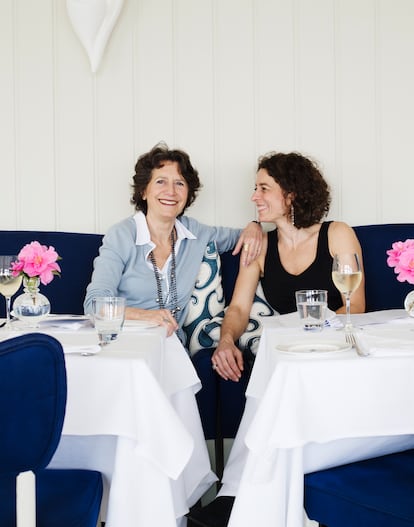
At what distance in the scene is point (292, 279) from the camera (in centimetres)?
227

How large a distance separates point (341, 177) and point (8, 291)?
1779mm

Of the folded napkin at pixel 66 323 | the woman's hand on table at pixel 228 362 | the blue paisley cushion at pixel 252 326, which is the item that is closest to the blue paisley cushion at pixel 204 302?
the blue paisley cushion at pixel 252 326

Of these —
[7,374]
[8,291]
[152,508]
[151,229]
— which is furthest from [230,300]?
[7,374]

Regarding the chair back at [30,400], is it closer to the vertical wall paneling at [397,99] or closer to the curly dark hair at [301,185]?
the curly dark hair at [301,185]

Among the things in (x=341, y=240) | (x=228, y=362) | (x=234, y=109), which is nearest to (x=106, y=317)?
(x=228, y=362)

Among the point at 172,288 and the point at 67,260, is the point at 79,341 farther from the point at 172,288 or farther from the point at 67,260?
the point at 67,260

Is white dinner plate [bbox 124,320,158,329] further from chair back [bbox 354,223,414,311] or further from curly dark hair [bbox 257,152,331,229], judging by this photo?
chair back [bbox 354,223,414,311]

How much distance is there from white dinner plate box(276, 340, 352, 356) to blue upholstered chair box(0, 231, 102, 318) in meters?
1.38

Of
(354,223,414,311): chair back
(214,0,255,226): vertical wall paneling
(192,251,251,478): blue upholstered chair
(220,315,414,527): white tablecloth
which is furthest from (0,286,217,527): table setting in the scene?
(214,0,255,226): vertical wall paneling

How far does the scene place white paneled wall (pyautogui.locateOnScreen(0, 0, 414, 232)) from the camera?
110 inches

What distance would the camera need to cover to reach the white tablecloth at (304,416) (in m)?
1.14

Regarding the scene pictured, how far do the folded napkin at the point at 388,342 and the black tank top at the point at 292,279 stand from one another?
2.53 feet

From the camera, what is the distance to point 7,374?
0.78m

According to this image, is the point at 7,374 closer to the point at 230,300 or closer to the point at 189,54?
the point at 230,300
